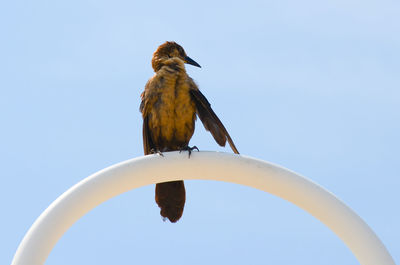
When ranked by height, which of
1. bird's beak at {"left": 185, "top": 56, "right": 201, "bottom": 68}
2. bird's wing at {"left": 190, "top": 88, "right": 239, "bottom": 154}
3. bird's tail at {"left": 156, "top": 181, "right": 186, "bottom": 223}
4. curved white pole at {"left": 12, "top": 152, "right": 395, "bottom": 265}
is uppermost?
bird's beak at {"left": 185, "top": 56, "right": 201, "bottom": 68}

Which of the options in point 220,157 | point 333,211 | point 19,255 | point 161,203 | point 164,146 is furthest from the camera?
point 164,146

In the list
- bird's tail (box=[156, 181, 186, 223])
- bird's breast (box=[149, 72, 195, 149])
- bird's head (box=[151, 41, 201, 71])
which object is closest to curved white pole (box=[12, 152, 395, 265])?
bird's tail (box=[156, 181, 186, 223])

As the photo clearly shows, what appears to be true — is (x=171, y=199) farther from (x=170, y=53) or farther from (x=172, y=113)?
(x=170, y=53)

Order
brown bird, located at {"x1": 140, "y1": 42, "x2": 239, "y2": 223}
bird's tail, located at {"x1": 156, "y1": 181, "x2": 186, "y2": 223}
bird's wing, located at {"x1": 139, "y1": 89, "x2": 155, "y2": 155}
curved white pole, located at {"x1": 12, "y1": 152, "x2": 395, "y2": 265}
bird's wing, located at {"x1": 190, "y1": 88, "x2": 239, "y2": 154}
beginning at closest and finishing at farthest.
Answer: curved white pole, located at {"x1": 12, "y1": 152, "x2": 395, "y2": 265}, bird's wing, located at {"x1": 190, "y1": 88, "x2": 239, "y2": 154}, bird's tail, located at {"x1": 156, "y1": 181, "x2": 186, "y2": 223}, brown bird, located at {"x1": 140, "y1": 42, "x2": 239, "y2": 223}, bird's wing, located at {"x1": 139, "y1": 89, "x2": 155, "y2": 155}

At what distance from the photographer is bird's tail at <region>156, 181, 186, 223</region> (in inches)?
242

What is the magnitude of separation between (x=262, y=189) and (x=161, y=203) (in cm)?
185

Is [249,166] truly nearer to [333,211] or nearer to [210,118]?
[333,211]

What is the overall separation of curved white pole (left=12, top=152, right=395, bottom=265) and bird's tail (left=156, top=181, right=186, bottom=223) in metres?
1.59

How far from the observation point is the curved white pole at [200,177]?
400 cm

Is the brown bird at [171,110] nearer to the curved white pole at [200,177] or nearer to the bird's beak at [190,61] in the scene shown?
the bird's beak at [190,61]

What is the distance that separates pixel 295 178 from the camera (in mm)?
Result: 4426

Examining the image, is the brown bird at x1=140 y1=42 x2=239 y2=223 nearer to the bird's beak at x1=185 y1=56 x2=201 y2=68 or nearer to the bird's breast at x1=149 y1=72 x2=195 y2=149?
the bird's breast at x1=149 y1=72 x2=195 y2=149

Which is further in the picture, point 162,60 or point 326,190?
point 162,60

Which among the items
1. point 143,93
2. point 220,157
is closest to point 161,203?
point 143,93
